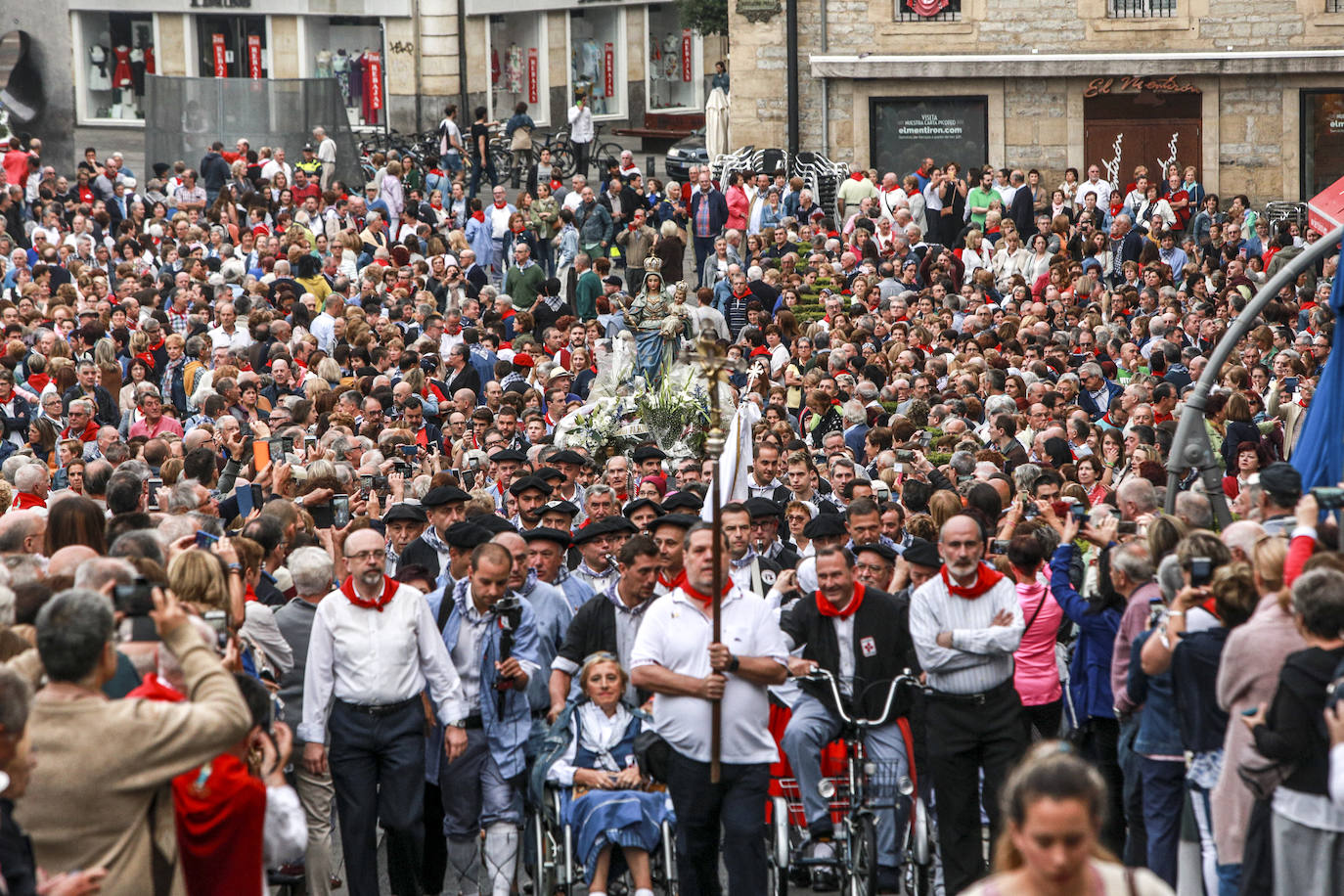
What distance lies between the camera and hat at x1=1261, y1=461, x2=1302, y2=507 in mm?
9273

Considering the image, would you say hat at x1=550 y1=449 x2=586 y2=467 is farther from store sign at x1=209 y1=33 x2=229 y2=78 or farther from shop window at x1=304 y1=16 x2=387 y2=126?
store sign at x1=209 y1=33 x2=229 y2=78

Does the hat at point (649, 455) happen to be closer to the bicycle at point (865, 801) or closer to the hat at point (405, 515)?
the hat at point (405, 515)

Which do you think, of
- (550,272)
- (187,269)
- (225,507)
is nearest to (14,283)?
(187,269)

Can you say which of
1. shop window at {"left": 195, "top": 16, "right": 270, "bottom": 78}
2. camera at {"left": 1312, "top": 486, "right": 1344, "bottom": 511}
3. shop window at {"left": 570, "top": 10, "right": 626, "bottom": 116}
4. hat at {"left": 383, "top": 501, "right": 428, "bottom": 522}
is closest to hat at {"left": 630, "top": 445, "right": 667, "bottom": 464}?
hat at {"left": 383, "top": 501, "right": 428, "bottom": 522}

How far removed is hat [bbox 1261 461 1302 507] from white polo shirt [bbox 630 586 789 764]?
95.7 inches

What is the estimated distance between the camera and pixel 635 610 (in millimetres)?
9773

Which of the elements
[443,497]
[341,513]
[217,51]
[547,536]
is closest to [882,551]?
[547,536]

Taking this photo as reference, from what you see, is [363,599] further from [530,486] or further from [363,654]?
[530,486]

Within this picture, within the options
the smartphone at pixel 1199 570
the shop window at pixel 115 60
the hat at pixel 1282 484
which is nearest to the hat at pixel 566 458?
the hat at pixel 1282 484

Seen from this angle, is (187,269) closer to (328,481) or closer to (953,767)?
(328,481)

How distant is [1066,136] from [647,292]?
15265 millimetres

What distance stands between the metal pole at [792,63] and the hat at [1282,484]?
82.4 feet

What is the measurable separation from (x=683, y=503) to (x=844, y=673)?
2.45 m

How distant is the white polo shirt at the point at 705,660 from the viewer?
8688 mm
